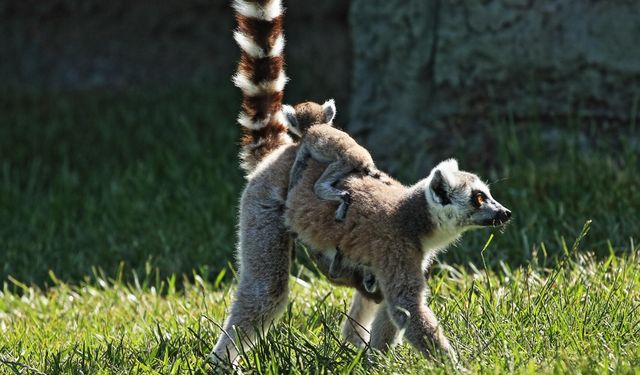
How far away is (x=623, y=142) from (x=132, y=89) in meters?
4.87

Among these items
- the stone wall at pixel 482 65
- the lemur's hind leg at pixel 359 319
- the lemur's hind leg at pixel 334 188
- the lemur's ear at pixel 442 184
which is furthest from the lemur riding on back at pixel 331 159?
the stone wall at pixel 482 65

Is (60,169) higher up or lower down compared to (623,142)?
lower down

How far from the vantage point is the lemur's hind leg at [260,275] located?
154 inches

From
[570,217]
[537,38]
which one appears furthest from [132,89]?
[570,217]

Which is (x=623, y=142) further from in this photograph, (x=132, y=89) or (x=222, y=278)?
(x=132, y=89)

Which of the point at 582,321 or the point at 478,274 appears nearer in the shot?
the point at 582,321

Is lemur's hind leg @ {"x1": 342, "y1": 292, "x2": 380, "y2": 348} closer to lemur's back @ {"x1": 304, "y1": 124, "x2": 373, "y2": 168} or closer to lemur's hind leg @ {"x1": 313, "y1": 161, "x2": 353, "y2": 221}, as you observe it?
lemur's hind leg @ {"x1": 313, "y1": 161, "x2": 353, "y2": 221}

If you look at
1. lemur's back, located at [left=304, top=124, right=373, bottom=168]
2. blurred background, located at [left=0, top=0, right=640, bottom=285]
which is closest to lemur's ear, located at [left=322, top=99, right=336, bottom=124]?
lemur's back, located at [left=304, top=124, right=373, bottom=168]

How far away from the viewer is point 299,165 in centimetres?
396

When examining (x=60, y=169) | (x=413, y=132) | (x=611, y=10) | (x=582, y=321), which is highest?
(x=611, y=10)

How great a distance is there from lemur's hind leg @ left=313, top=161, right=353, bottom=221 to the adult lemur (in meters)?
Answer: 0.03

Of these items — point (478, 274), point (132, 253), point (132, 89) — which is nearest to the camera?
point (478, 274)

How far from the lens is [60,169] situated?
7734 millimetres

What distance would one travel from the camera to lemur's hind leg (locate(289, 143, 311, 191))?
3936mm
